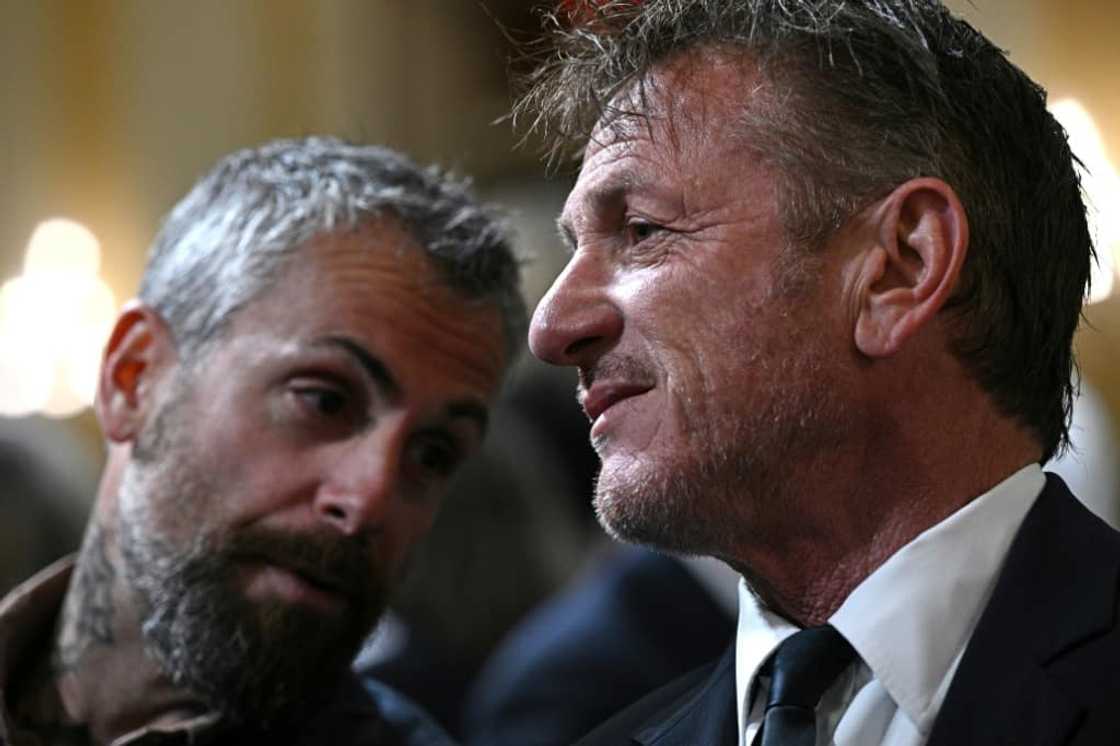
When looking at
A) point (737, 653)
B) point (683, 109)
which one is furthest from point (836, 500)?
point (683, 109)

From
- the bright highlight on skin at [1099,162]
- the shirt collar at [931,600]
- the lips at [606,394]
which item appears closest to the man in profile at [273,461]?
the lips at [606,394]

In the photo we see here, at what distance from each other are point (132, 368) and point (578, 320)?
1174 mm

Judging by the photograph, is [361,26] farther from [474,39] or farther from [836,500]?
[836,500]

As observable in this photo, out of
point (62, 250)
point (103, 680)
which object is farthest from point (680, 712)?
point (62, 250)

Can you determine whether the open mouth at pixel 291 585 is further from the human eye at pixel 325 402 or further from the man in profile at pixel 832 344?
the man in profile at pixel 832 344

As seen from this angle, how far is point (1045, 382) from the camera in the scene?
211cm

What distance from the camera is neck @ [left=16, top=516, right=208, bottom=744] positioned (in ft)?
9.06

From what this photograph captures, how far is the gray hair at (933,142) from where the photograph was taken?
204cm

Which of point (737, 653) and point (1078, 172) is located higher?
point (1078, 172)

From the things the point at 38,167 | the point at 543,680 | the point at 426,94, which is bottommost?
the point at 543,680

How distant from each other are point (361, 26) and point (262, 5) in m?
0.45

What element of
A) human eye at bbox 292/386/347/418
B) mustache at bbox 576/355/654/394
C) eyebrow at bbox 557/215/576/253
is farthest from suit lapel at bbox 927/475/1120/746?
human eye at bbox 292/386/347/418

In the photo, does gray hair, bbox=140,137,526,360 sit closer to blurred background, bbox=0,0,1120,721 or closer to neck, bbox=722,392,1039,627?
neck, bbox=722,392,1039,627

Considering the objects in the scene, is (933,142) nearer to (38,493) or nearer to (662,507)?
(662,507)
